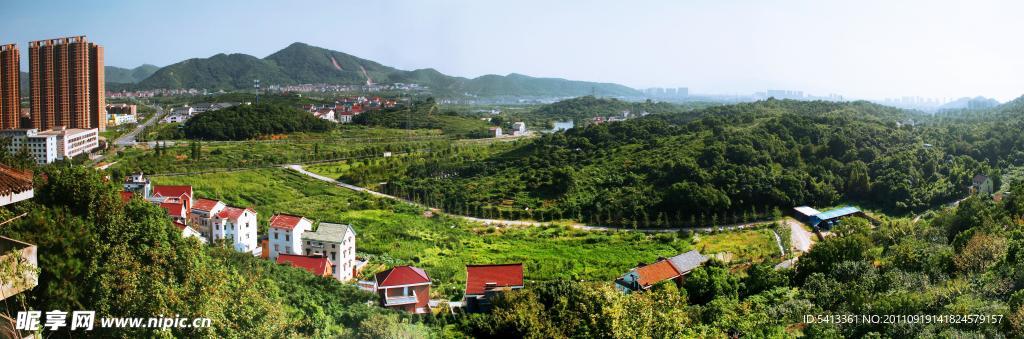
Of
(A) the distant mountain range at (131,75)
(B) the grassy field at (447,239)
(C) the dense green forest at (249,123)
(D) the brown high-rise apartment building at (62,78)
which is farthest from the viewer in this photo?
(A) the distant mountain range at (131,75)

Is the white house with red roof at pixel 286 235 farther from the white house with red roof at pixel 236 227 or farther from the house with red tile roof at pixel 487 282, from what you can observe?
the house with red tile roof at pixel 487 282

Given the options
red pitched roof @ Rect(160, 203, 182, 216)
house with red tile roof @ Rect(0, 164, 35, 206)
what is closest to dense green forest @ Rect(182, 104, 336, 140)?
red pitched roof @ Rect(160, 203, 182, 216)

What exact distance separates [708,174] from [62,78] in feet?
53.9

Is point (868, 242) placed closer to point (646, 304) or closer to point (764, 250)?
point (764, 250)

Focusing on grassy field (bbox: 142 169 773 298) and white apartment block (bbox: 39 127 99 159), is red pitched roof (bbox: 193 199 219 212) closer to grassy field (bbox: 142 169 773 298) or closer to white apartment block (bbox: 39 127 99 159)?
grassy field (bbox: 142 169 773 298)

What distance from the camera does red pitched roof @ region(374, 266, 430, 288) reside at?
333 inches

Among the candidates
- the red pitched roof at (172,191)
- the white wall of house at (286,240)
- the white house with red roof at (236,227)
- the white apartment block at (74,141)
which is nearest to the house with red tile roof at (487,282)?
the white wall of house at (286,240)

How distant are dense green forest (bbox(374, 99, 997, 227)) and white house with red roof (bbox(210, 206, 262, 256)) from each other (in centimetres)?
552

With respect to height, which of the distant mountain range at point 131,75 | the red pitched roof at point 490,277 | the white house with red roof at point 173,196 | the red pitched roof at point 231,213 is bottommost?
the red pitched roof at point 490,277

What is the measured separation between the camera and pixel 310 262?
916 cm

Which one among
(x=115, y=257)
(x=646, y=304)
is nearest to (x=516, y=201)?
(x=646, y=304)

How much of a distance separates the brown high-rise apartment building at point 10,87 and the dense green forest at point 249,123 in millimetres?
6539

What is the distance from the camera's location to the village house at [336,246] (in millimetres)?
9828

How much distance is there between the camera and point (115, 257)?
450cm
